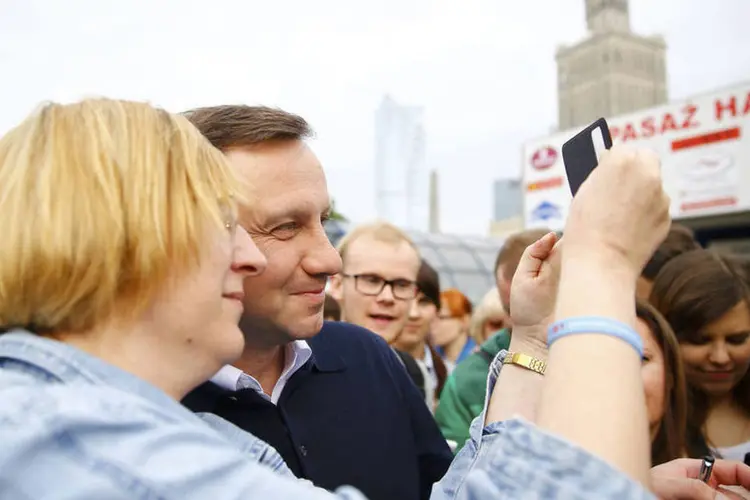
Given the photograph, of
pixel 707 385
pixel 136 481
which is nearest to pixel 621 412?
pixel 136 481

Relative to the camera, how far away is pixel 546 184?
64.6 ft

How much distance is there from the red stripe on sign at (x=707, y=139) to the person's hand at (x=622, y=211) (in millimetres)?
16700

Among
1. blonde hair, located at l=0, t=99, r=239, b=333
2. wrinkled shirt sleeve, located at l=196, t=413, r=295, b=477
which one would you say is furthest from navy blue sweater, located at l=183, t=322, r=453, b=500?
blonde hair, located at l=0, t=99, r=239, b=333

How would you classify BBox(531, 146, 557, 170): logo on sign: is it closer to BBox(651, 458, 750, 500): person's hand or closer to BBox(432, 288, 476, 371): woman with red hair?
BBox(432, 288, 476, 371): woman with red hair

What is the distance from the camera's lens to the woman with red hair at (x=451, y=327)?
6.13m

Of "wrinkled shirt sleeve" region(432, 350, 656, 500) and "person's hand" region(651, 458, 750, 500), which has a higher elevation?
"wrinkled shirt sleeve" region(432, 350, 656, 500)

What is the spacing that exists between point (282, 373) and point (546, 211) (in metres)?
18.7

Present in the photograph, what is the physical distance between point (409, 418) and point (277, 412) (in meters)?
0.43

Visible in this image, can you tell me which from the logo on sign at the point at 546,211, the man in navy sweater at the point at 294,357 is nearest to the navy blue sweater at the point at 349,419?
the man in navy sweater at the point at 294,357

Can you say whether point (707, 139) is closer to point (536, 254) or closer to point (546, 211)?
point (546, 211)

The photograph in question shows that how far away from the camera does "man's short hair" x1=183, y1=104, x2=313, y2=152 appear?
1521 mm

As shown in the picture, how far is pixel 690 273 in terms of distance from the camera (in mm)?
2812

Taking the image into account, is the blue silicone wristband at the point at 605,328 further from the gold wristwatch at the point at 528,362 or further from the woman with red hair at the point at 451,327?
the woman with red hair at the point at 451,327

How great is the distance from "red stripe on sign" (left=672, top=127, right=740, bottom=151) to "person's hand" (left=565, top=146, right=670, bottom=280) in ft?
54.8
